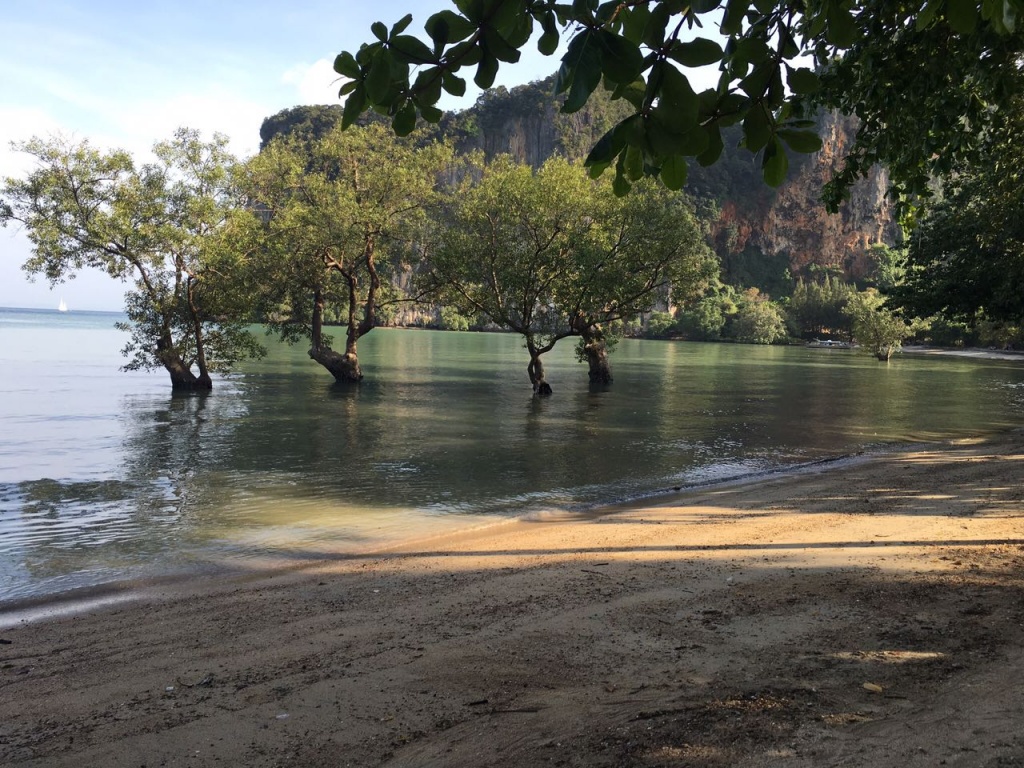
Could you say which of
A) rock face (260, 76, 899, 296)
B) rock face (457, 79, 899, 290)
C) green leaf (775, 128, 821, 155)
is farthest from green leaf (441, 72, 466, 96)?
rock face (260, 76, 899, 296)

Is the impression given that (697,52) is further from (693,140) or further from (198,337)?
(198,337)

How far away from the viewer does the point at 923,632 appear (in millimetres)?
5223

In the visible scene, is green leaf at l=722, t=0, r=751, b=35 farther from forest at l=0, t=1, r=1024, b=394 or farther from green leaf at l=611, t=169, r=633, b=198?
forest at l=0, t=1, r=1024, b=394

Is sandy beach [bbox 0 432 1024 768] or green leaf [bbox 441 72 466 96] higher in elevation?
green leaf [bbox 441 72 466 96]

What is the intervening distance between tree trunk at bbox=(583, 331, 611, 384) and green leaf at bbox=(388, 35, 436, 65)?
34.3m

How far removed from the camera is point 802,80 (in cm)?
254

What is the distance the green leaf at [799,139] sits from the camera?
245 cm

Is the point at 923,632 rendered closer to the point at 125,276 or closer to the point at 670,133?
the point at 670,133

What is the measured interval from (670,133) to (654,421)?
2431 centimetres

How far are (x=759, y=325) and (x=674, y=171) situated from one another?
414 ft

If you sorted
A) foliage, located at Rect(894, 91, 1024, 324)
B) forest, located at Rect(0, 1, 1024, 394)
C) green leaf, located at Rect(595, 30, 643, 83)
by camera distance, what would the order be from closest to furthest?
green leaf, located at Rect(595, 30, 643, 83) → foliage, located at Rect(894, 91, 1024, 324) → forest, located at Rect(0, 1, 1024, 394)

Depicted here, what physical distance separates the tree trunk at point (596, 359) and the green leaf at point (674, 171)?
3406cm

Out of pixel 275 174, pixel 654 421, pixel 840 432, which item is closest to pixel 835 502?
pixel 840 432

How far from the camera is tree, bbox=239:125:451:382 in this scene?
112 ft
